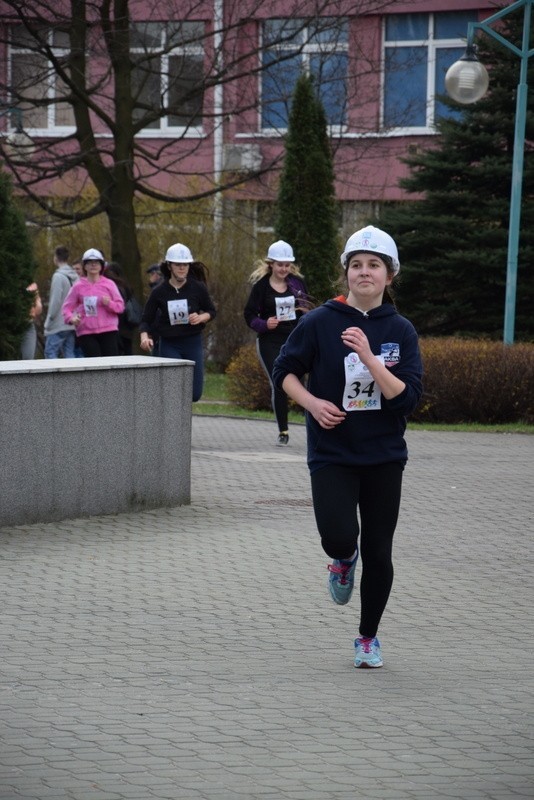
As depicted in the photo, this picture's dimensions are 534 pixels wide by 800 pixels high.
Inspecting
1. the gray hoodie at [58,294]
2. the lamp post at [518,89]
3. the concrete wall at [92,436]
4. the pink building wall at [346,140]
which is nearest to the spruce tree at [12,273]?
the concrete wall at [92,436]

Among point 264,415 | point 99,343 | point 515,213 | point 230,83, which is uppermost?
point 230,83

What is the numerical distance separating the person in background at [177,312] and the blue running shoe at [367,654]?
8.12 metres

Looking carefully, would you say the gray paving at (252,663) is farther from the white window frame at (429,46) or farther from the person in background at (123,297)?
the white window frame at (429,46)

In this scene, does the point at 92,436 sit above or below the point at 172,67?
below

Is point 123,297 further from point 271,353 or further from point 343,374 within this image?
point 343,374

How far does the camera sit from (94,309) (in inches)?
699

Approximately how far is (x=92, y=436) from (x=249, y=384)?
12038mm

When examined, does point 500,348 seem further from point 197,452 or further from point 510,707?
point 510,707

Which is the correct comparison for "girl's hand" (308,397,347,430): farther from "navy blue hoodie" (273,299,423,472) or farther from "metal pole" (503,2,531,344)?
"metal pole" (503,2,531,344)

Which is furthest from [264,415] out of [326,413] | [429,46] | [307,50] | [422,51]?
[429,46]

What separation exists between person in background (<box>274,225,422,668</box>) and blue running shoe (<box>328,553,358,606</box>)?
14cm

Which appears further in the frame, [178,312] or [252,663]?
[178,312]

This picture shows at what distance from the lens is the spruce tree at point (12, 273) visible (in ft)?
45.9

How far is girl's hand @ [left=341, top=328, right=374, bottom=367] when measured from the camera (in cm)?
614
